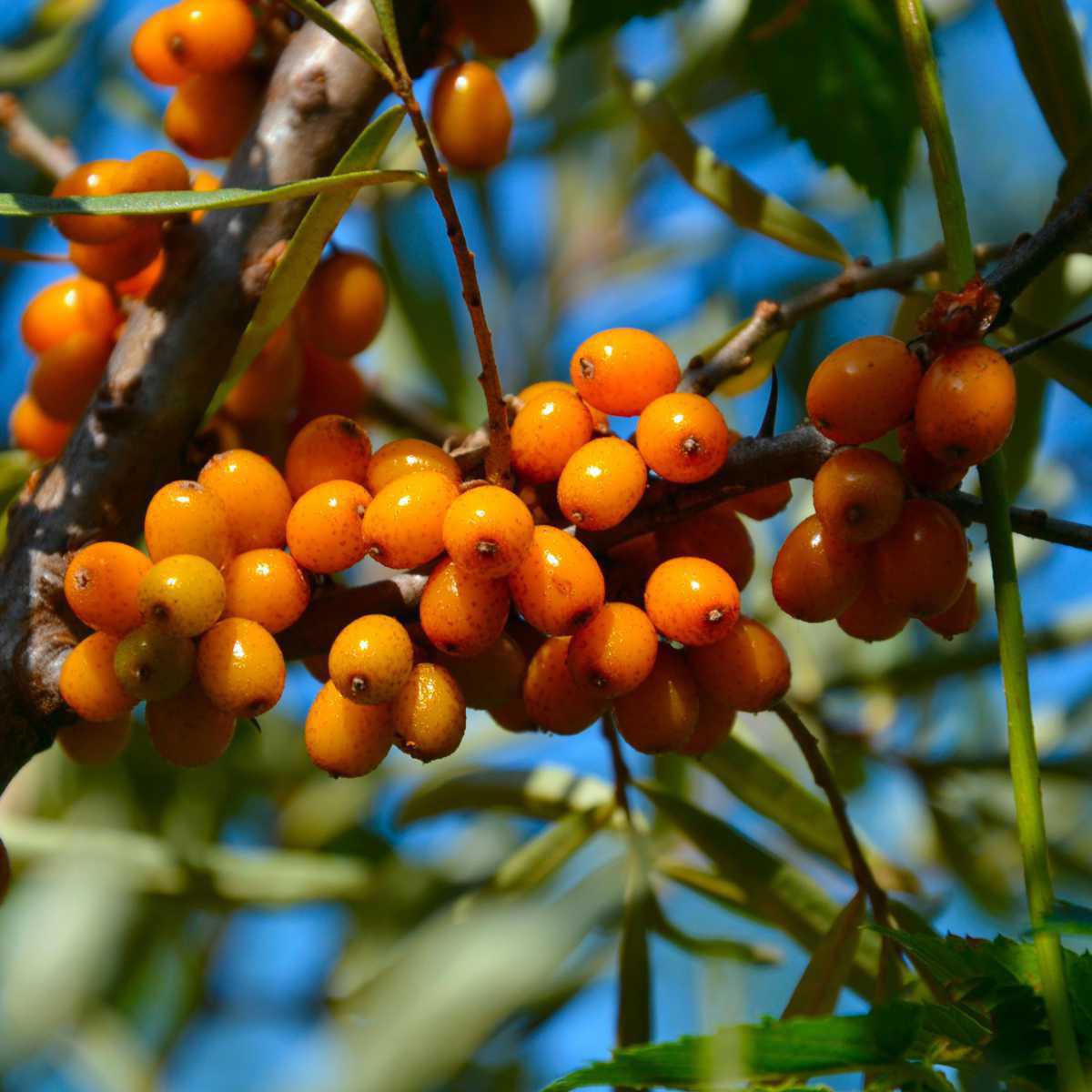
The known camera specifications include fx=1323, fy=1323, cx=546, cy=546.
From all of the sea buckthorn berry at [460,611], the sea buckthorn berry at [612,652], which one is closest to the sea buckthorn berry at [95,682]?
the sea buckthorn berry at [460,611]

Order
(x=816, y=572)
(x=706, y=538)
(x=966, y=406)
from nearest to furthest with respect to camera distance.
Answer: (x=966, y=406) < (x=816, y=572) < (x=706, y=538)

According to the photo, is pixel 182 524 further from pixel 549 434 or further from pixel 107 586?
pixel 549 434

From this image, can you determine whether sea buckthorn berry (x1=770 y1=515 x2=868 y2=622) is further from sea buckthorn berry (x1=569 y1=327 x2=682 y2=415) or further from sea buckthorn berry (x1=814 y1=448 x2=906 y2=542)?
sea buckthorn berry (x1=569 y1=327 x2=682 y2=415)

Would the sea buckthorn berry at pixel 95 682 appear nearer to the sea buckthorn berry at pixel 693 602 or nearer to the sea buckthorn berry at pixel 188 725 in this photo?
the sea buckthorn berry at pixel 188 725

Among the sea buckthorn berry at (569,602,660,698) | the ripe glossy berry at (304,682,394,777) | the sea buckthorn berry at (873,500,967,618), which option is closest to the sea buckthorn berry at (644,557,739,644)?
the sea buckthorn berry at (569,602,660,698)

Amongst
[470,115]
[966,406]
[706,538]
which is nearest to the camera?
[966,406]

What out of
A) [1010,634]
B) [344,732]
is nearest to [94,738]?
[344,732]

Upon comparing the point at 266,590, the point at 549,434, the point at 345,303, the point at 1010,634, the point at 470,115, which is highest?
the point at 470,115
